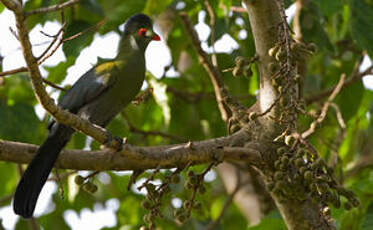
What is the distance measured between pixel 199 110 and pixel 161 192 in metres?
2.14

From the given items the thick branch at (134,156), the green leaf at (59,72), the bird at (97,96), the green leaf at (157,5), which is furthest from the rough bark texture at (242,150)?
the green leaf at (59,72)

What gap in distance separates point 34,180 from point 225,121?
1.17 meters

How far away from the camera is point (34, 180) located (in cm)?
291

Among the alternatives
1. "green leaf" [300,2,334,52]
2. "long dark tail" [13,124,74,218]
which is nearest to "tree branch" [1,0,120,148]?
"long dark tail" [13,124,74,218]

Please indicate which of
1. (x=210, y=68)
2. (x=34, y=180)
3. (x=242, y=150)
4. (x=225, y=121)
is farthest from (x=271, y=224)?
(x=34, y=180)

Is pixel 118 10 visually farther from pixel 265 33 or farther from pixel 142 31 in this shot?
pixel 265 33

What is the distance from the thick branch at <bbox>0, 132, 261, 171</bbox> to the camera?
2279 mm

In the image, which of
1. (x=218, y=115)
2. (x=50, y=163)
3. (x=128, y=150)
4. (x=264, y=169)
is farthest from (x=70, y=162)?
(x=218, y=115)

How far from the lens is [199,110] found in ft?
14.5

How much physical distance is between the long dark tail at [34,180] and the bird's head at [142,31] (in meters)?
1.04

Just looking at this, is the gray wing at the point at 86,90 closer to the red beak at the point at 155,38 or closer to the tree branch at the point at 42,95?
the red beak at the point at 155,38

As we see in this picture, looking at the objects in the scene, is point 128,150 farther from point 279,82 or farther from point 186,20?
point 186,20

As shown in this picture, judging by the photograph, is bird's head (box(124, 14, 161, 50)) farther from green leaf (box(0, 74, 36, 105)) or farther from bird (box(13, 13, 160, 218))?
green leaf (box(0, 74, 36, 105))

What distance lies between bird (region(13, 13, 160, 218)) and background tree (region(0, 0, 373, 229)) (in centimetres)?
16
